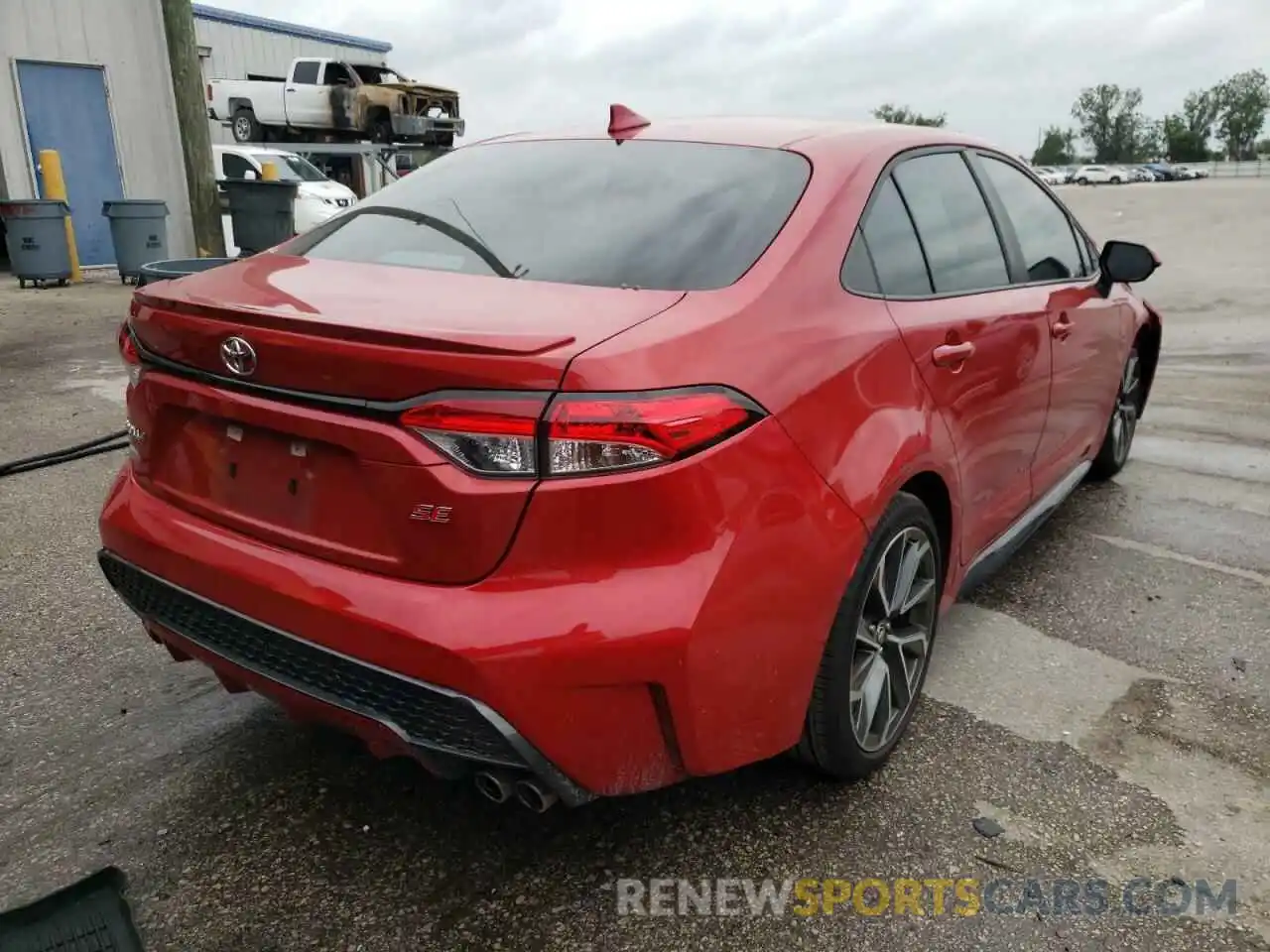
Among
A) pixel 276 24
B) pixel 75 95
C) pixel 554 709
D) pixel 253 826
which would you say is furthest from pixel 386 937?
pixel 276 24

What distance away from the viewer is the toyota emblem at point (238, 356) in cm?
203

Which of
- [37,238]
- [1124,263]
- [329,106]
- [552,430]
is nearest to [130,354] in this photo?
[552,430]

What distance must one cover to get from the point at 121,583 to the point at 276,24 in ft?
90.3

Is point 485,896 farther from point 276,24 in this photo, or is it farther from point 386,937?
point 276,24

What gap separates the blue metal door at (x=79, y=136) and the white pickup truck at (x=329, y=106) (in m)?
7.22

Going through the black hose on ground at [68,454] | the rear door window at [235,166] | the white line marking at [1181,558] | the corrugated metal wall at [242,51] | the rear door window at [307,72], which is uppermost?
the corrugated metal wall at [242,51]

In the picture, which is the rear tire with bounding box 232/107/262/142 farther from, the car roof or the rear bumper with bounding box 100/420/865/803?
the rear bumper with bounding box 100/420/865/803

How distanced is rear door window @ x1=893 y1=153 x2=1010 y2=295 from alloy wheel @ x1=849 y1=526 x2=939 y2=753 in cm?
76

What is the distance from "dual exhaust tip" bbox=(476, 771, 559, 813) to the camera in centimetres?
194

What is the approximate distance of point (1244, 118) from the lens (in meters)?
109

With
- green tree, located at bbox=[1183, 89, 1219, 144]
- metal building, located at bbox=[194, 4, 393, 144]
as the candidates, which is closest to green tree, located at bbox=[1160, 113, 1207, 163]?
green tree, located at bbox=[1183, 89, 1219, 144]

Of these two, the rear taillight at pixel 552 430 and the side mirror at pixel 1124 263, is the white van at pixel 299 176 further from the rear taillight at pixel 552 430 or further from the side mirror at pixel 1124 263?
the rear taillight at pixel 552 430

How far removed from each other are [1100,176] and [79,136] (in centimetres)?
7662

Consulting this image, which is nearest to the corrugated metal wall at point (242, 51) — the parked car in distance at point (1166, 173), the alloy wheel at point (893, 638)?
the alloy wheel at point (893, 638)
